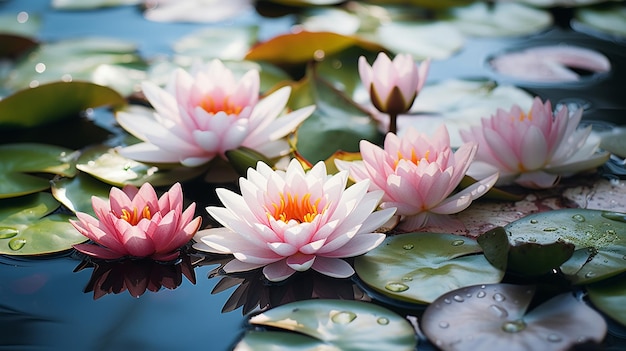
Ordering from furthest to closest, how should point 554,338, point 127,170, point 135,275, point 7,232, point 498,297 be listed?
point 127,170 → point 7,232 → point 135,275 → point 498,297 → point 554,338

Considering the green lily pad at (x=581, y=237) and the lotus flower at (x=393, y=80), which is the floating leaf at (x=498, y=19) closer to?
the lotus flower at (x=393, y=80)

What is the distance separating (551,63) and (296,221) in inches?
54.8

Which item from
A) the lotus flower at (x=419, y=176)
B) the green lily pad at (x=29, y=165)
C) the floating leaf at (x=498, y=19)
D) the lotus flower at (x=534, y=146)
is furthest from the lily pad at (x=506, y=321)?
the floating leaf at (x=498, y=19)

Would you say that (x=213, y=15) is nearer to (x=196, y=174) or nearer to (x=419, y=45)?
(x=419, y=45)

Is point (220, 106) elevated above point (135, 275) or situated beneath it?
elevated above

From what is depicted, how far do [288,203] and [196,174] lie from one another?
17.9 inches

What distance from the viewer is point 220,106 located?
175 cm

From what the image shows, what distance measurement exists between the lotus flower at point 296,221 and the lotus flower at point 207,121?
304 millimetres

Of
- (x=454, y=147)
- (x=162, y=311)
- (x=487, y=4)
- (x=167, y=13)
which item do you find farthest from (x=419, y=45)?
(x=162, y=311)

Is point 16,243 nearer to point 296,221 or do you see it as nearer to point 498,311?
point 296,221

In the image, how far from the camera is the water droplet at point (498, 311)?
122cm

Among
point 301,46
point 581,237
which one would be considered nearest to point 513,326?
point 581,237

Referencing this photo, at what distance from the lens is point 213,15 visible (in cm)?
282

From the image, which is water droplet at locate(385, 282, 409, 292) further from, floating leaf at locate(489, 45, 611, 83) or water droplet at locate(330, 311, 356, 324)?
floating leaf at locate(489, 45, 611, 83)
